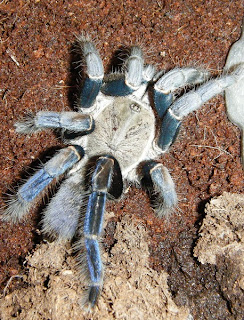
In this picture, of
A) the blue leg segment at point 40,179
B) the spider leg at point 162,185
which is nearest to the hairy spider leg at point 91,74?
the blue leg segment at point 40,179

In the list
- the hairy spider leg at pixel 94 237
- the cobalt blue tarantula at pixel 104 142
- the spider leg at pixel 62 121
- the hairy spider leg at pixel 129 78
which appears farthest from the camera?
the hairy spider leg at pixel 129 78

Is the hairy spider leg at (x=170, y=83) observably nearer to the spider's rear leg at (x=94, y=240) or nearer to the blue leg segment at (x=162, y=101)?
the blue leg segment at (x=162, y=101)

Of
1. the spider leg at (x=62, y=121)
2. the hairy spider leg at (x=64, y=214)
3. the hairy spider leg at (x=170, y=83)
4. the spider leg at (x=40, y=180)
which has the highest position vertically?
the hairy spider leg at (x=170, y=83)

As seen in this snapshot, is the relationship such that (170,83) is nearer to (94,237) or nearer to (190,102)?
(190,102)

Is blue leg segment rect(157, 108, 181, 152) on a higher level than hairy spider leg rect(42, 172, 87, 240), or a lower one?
higher

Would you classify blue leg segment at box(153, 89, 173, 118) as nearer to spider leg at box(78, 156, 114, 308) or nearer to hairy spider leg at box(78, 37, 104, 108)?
hairy spider leg at box(78, 37, 104, 108)

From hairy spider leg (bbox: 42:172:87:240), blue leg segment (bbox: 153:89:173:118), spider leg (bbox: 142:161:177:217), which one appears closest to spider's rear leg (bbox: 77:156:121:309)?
hairy spider leg (bbox: 42:172:87:240)

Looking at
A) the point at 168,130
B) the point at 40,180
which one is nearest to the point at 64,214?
the point at 40,180
